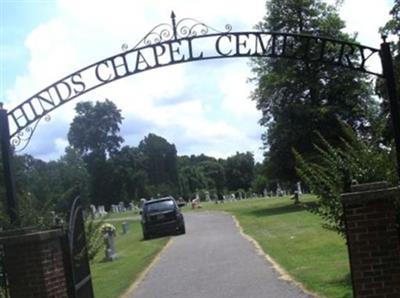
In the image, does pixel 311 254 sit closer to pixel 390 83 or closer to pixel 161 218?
pixel 390 83

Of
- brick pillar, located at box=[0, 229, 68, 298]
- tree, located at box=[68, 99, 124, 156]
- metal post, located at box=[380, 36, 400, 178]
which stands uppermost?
tree, located at box=[68, 99, 124, 156]

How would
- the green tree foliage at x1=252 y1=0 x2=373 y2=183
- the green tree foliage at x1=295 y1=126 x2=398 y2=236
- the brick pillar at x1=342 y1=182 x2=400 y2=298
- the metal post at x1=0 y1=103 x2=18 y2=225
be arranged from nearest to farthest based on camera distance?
the brick pillar at x1=342 y1=182 x2=400 y2=298 → the metal post at x1=0 y1=103 x2=18 y2=225 → the green tree foliage at x1=295 y1=126 x2=398 y2=236 → the green tree foliage at x1=252 y1=0 x2=373 y2=183

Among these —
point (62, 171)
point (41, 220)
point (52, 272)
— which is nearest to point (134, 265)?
point (41, 220)

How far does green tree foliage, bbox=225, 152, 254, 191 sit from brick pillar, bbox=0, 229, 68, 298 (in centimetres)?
12372

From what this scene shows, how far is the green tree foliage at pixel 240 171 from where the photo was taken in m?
133

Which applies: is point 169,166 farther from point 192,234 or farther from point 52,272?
point 52,272

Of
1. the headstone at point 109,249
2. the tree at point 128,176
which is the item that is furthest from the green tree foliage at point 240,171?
the headstone at point 109,249

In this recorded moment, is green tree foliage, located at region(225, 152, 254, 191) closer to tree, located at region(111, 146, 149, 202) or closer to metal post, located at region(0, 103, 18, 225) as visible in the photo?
tree, located at region(111, 146, 149, 202)

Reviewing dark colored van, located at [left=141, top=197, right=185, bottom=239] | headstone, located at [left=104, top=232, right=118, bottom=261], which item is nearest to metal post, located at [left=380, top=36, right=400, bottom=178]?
headstone, located at [left=104, top=232, right=118, bottom=261]

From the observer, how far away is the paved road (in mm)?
13164

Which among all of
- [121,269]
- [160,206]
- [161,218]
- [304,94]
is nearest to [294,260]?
[121,269]

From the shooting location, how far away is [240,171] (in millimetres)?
134375

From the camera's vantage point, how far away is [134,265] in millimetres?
19672

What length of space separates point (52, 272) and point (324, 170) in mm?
5312
